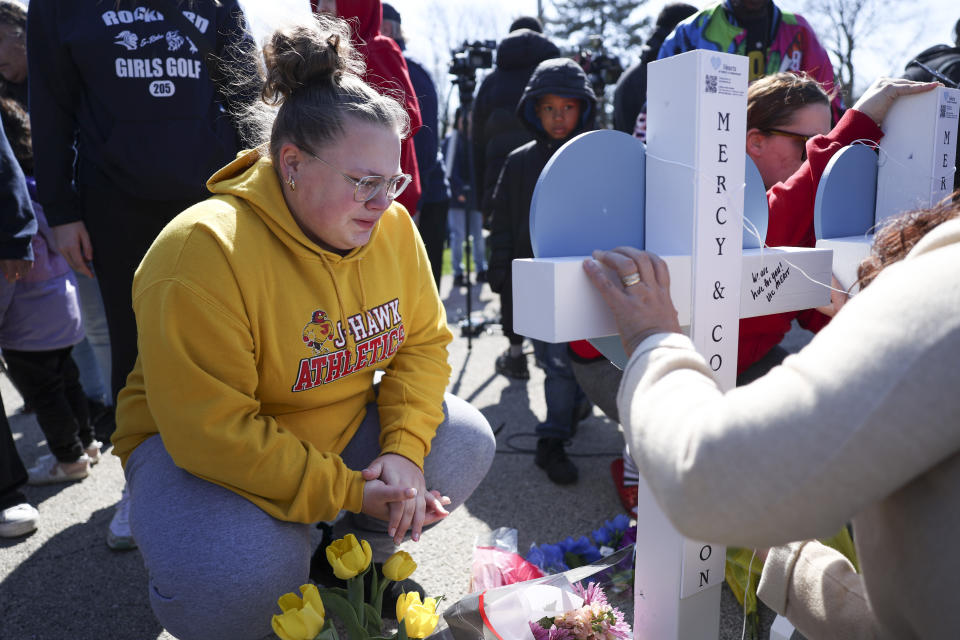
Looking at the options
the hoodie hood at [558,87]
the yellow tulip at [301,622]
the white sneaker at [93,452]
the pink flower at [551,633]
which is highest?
the hoodie hood at [558,87]

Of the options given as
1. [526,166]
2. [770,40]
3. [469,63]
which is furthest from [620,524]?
[469,63]

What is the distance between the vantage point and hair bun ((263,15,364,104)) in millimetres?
1435

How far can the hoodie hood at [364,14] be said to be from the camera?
233cm

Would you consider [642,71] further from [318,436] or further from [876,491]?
[876,491]

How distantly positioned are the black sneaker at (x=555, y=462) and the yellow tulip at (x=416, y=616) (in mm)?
1369

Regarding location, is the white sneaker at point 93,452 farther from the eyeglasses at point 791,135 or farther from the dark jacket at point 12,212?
the eyeglasses at point 791,135

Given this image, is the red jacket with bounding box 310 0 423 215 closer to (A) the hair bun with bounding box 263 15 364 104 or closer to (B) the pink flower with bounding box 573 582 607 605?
(A) the hair bun with bounding box 263 15 364 104

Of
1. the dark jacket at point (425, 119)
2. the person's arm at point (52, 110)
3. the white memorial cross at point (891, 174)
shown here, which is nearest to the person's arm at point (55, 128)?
the person's arm at point (52, 110)

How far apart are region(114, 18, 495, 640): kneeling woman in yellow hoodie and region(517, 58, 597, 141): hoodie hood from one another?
4.95ft

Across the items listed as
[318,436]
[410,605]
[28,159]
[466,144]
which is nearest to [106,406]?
[28,159]

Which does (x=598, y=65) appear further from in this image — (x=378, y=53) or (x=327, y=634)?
(x=327, y=634)

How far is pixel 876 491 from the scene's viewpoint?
0.63m

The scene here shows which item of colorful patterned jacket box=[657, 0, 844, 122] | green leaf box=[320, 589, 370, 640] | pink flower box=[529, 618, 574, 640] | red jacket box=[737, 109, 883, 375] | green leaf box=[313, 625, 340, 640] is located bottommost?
pink flower box=[529, 618, 574, 640]

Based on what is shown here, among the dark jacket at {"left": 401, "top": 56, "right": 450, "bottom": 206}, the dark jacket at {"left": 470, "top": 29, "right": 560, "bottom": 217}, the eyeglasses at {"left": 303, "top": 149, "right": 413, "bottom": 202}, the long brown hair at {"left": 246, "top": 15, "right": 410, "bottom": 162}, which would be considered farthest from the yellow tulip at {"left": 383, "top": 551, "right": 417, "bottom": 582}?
the dark jacket at {"left": 470, "top": 29, "right": 560, "bottom": 217}
